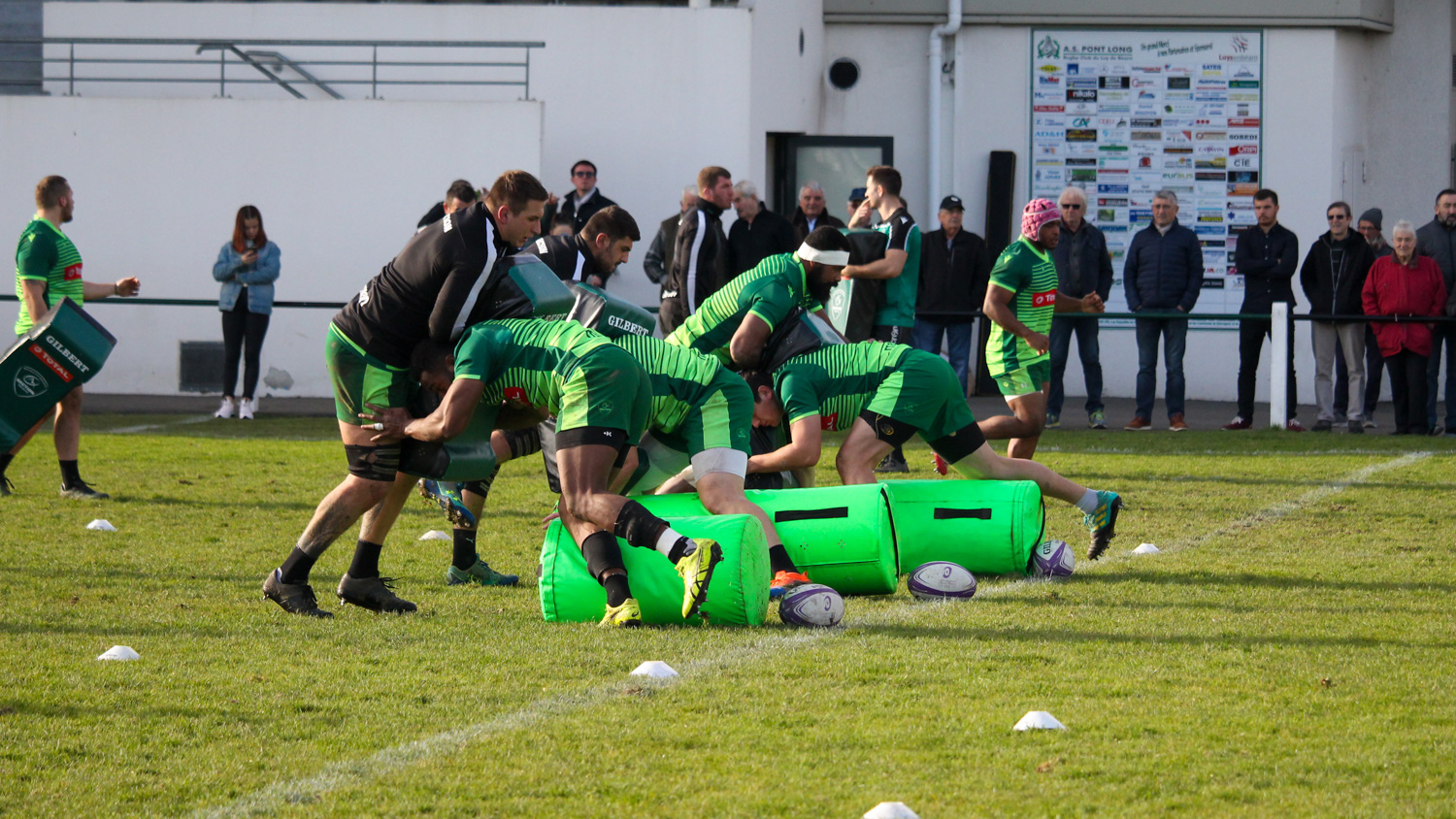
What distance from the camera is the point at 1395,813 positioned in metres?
3.80

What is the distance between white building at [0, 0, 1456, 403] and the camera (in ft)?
62.0

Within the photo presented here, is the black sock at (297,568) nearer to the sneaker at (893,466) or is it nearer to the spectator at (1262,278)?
the sneaker at (893,466)

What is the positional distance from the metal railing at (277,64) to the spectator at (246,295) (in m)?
3.25

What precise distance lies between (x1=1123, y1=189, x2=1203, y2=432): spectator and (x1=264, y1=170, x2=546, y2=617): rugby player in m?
10.3

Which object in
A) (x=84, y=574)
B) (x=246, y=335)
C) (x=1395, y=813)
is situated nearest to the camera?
(x=1395, y=813)

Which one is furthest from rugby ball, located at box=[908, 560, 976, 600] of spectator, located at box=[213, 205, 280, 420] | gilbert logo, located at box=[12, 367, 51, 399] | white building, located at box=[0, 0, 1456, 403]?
white building, located at box=[0, 0, 1456, 403]

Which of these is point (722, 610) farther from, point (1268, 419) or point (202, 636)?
point (1268, 419)

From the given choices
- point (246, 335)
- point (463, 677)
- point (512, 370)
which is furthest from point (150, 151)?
point (463, 677)

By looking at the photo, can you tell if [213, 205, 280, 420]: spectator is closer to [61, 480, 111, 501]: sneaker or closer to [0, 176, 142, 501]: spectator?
[0, 176, 142, 501]: spectator

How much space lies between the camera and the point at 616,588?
6188mm

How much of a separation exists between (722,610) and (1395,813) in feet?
9.52

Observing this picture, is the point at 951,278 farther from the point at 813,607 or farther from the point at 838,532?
the point at 813,607

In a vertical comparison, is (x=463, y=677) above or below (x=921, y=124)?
below

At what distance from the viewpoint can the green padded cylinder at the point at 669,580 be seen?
6.21m
